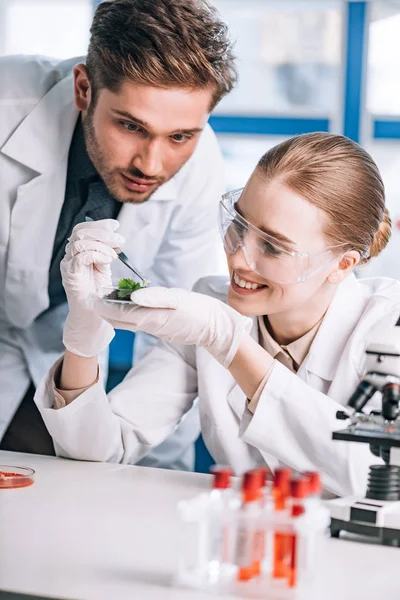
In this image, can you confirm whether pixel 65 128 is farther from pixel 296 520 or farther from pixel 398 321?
pixel 296 520

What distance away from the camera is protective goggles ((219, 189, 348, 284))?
1896 mm

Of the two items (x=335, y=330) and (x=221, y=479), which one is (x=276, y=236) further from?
(x=221, y=479)

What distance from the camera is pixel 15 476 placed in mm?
1730

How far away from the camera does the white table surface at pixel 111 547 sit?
119 cm

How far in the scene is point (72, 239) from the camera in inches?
75.9

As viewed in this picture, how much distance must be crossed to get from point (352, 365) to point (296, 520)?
882 mm

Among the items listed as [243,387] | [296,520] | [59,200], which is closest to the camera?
[296,520]

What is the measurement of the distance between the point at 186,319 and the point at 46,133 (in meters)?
0.97

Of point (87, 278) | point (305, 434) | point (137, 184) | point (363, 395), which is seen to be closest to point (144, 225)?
point (137, 184)

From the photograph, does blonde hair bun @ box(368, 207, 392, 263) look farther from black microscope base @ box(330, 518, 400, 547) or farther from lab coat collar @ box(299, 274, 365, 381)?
black microscope base @ box(330, 518, 400, 547)

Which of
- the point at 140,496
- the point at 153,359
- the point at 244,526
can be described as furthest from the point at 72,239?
the point at 244,526

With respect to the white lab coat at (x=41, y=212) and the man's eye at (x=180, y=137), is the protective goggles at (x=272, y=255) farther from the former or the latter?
the white lab coat at (x=41, y=212)

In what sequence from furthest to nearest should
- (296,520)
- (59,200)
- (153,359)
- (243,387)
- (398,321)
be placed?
(59,200), (153,359), (243,387), (398,321), (296,520)

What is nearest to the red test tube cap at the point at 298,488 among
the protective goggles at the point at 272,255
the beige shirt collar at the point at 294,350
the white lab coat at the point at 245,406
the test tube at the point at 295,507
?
the test tube at the point at 295,507
